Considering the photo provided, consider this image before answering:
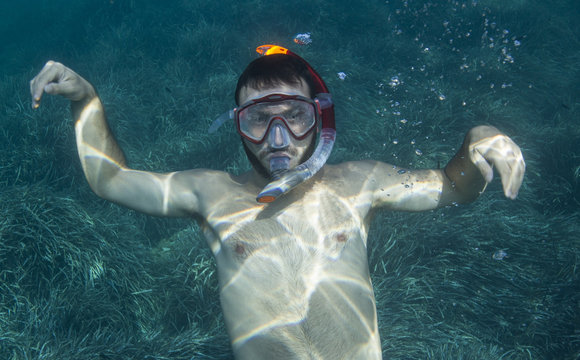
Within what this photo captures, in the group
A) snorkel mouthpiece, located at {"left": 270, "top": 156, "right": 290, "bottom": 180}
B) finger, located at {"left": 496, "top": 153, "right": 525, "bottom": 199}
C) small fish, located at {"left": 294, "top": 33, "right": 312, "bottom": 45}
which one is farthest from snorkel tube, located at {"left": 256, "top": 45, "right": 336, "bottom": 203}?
small fish, located at {"left": 294, "top": 33, "right": 312, "bottom": 45}

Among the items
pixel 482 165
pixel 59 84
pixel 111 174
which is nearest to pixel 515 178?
pixel 482 165

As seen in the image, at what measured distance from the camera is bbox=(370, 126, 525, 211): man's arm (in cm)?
179

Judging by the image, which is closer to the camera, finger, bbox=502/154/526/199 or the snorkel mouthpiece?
finger, bbox=502/154/526/199

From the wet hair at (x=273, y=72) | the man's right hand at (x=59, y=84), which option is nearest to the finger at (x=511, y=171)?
the wet hair at (x=273, y=72)

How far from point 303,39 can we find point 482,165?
256 inches

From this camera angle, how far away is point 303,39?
7.48m

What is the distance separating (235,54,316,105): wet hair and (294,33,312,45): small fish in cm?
535

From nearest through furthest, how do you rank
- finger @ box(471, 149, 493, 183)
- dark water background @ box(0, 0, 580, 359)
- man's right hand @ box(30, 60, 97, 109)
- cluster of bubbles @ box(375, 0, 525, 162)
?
finger @ box(471, 149, 493, 183), man's right hand @ box(30, 60, 97, 109), dark water background @ box(0, 0, 580, 359), cluster of bubbles @ box(375, 0, 525, 162)

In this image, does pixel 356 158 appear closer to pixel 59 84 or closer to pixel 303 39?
pixel 59 84

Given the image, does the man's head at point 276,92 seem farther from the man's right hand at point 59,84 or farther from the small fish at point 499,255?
the small fish at point 499,255

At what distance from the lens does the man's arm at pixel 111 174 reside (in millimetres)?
2145

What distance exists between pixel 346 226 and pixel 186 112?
15.2 feet

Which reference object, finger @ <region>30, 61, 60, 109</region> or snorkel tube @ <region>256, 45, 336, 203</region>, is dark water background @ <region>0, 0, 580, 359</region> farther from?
finger @ <region>30, 61, 60, 109</region>

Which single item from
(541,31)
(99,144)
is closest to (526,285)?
(99,144)
